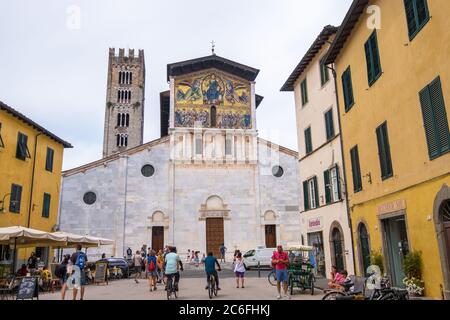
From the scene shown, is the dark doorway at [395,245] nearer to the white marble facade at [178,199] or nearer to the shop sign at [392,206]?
the shop sign at [392,206]

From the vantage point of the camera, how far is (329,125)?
17750 millimetres

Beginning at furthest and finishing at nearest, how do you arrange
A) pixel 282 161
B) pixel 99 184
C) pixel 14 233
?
pixel 282 161 < pixel 99 184 < pixel 14 233

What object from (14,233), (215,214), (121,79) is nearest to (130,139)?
(121,79)

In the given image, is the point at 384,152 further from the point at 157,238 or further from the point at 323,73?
the point at 157,238

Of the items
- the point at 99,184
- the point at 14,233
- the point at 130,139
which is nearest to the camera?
the point at 14,233

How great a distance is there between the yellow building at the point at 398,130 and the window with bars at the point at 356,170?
0.13ft

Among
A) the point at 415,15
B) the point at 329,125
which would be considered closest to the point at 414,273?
the point at 415,15

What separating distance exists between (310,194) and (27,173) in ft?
53.6

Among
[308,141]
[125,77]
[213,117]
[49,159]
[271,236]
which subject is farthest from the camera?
[125,77]

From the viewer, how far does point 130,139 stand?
6178cm

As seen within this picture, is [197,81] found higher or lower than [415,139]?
higher

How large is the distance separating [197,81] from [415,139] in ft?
93.2

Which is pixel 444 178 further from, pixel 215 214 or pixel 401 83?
pixel 215 214

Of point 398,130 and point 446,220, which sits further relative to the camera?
point 398,130
